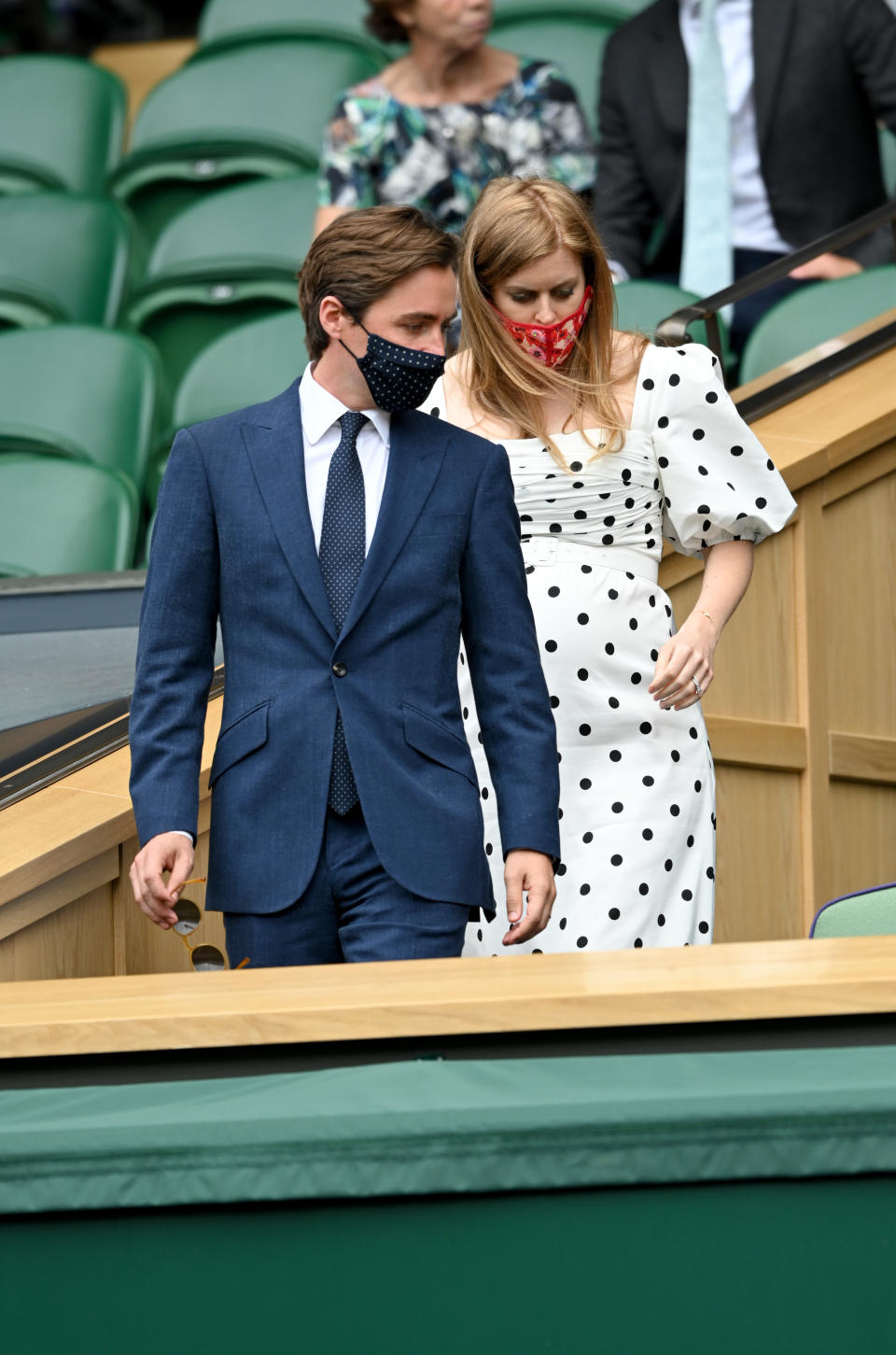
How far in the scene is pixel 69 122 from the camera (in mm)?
5090

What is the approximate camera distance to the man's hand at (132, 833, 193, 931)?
1615mm

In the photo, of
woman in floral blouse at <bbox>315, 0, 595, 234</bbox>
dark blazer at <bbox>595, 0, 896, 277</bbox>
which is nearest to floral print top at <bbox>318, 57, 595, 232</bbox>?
woman in floral blouse at <bbox>315, 0, 595, 234</bbox>

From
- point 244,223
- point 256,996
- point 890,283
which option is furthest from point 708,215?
point 256,996

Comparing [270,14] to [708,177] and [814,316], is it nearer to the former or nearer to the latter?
[708,177]

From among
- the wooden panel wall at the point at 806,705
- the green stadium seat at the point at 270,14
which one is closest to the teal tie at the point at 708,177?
the wooden panel wall at the point at 806,705

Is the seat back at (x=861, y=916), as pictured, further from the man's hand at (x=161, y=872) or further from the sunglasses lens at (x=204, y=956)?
the sunglasses lens at (x=204, y=956)

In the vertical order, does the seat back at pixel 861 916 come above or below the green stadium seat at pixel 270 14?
below

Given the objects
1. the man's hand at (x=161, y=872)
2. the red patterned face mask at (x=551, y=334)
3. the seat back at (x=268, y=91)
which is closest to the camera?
the man's hand at (x=161, y=872)

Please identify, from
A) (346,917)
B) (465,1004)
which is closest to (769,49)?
(346,917)

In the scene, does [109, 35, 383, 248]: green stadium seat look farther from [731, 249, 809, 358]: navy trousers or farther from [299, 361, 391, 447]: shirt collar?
[299, 361, 391, 447]: shirt collar

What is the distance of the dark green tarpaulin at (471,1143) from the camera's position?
3.75 ft

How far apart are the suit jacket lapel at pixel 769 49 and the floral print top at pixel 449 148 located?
1.20ft

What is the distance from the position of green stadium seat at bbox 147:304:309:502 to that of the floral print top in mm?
294

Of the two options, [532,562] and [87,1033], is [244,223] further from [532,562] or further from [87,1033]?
[87,1033]
